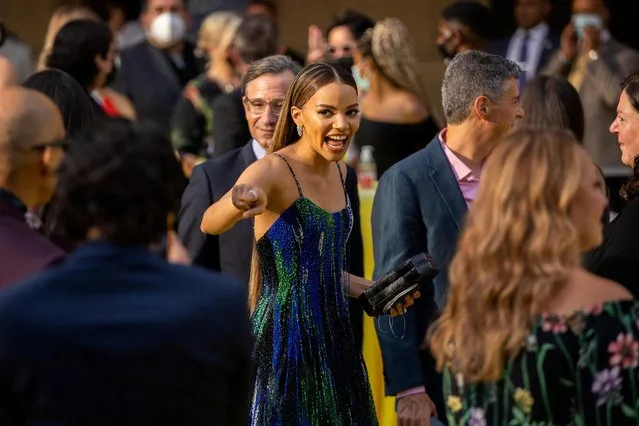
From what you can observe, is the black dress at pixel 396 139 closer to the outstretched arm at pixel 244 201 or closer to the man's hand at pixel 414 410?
the man's hand at pixel 414 410

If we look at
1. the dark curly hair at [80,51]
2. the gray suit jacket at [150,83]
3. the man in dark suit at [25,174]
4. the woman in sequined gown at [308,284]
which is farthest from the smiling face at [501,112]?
the gray suit jacket at [150,83]

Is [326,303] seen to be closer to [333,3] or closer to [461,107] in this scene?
[461,107]

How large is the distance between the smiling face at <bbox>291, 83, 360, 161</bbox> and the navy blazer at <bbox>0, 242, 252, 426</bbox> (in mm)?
2076

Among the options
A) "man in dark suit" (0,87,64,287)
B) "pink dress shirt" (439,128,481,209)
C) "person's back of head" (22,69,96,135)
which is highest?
"person's back of head" (22,69,96,135)

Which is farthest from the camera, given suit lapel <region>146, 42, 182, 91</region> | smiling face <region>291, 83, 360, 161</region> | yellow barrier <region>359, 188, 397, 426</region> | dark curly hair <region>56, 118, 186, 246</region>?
suit lapel <region>146, 42, 182, 91</region>

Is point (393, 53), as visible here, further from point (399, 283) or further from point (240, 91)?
point (399, 283)

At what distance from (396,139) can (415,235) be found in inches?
138

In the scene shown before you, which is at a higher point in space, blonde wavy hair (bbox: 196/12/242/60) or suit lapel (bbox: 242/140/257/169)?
blonde wavy hair (bbox: 196/12/242/60)

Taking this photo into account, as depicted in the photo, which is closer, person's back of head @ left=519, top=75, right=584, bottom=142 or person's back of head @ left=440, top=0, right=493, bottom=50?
person's back of head @ left=519, top=75, right=584, bottom=142

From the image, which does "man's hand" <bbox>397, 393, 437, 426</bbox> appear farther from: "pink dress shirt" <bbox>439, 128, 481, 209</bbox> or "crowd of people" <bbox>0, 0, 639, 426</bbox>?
"pink dress shirt" <bbox>439, 128, 481, 209</bbox>

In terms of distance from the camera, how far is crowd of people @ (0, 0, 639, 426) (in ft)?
10.3

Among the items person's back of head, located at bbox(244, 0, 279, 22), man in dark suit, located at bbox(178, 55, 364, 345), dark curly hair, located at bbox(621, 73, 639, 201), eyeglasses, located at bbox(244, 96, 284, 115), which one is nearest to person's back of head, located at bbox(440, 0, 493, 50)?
person's back of head, located at bbox(244, 0, 279, 22)

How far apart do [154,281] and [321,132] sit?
7.04ft

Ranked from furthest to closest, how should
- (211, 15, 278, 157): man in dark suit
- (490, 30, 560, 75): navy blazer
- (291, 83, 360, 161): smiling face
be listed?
(490, 30, 560, 75): navy blazer, (211, 15, 278, 157): man in dark suit, (291, 83, 360, 161): smiling face
